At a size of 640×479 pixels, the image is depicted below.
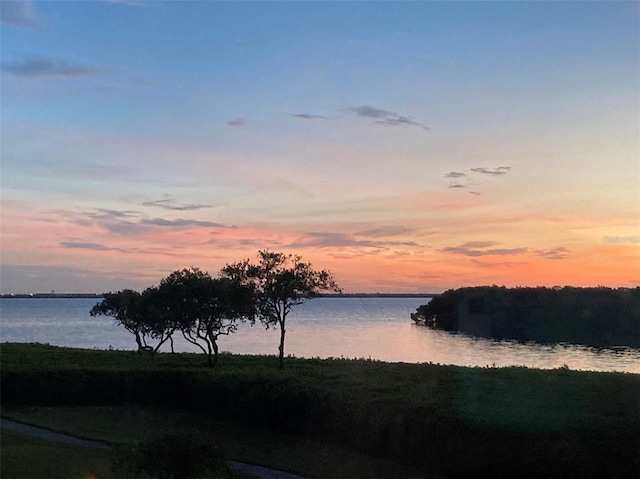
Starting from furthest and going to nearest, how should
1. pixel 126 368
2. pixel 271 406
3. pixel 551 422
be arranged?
1. pixel 126 368
2. pixel 271 406
3. pixel 551 422

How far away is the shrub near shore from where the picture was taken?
13125 millimetres

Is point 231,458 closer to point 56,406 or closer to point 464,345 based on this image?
point 56,406

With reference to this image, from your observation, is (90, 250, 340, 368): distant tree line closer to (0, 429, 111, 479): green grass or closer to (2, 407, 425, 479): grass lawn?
(2, 407, 425, 479): grass lawn

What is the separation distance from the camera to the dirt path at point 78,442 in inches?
591

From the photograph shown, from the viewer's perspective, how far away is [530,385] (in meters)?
17.4

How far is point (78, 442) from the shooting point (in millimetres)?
18016

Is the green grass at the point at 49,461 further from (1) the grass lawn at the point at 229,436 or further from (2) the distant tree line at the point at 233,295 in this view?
(2) the distant tree line at the point at 233,295

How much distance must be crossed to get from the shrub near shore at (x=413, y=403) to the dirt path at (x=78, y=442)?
2.23 m

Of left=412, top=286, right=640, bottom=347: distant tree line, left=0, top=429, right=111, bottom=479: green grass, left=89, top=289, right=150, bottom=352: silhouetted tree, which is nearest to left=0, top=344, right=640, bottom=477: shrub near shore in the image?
left=0, top=429, right=111, bottom=479: green grass

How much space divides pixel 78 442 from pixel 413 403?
862cm

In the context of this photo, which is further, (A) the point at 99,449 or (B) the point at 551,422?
(A) the point at 99,449

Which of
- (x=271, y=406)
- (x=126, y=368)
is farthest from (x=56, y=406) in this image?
(x=271, y=406)

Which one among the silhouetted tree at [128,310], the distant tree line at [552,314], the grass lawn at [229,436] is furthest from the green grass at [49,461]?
the distant tree line at [552,314]

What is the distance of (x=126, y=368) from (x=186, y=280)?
4.63 m
